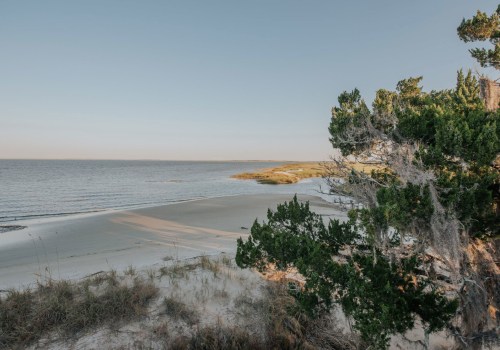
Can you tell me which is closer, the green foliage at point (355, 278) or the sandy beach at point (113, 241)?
the green foliage at point (355, 278)

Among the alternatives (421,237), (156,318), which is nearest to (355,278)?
(421,237)

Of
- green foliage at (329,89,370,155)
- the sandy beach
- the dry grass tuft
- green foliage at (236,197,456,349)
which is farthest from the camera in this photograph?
the sandy beach

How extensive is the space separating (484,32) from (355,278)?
709 cm

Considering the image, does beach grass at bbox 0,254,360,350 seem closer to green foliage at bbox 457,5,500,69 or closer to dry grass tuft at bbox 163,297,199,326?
dry grass tuft at bbox 163,297,199,326

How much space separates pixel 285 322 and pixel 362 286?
12.6 ft

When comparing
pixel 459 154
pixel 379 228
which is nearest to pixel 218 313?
pixel 379 228

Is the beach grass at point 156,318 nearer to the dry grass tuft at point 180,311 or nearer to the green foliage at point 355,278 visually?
the dry grass tuft at point 180,311

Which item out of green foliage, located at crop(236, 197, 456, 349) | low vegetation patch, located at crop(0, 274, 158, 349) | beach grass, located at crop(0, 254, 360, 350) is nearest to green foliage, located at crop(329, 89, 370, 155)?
green foliage, located at crop(236, 197, 456, 349)

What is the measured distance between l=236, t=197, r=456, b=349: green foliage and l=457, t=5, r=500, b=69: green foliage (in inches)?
207

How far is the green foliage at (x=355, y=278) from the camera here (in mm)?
3803

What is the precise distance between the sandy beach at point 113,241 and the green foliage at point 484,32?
5.40m

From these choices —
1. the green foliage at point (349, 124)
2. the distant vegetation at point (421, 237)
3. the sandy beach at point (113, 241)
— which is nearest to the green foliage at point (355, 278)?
the distant vegetation at point (421, 237)

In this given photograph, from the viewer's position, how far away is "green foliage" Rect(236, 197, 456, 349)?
380 cm

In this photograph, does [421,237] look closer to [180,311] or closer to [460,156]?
[460,156]
